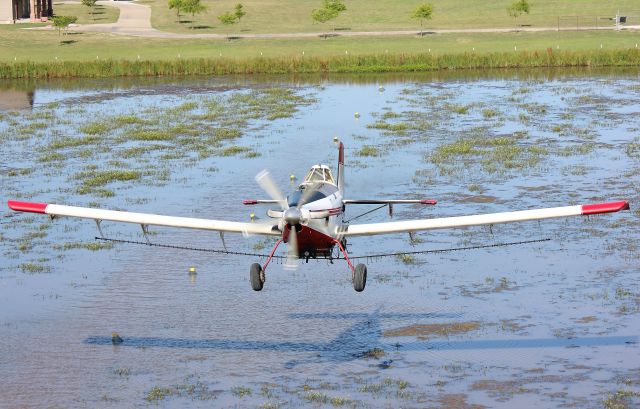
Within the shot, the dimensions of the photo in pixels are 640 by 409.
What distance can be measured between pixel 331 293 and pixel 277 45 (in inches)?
3804

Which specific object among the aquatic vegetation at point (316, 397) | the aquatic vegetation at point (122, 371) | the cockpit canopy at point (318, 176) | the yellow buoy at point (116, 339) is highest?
the cockpit canopy at point (318, 176)

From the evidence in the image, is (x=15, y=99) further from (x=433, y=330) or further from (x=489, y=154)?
(x=433, y=330)

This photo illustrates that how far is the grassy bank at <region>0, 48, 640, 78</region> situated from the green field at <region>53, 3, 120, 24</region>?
46.8m

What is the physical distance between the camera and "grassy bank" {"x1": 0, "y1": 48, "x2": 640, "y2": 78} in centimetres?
11700

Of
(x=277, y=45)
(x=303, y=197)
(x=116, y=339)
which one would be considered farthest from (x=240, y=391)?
(x=277, y=45)

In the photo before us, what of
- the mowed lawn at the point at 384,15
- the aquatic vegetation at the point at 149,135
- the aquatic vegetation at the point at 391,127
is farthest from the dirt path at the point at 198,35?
the aquatic vegetation at the point at 149,135

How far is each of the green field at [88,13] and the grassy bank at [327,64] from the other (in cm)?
4677

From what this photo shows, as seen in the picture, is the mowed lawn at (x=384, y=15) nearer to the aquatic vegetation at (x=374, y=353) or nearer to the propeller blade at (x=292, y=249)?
the aquatic vegetation at (x=374, y=353)

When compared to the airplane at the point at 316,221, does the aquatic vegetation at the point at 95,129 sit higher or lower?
lower

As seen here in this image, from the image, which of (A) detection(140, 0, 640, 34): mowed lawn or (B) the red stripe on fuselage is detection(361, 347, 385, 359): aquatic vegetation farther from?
(A) detection(140, 0, 640, 34): mowed lawn

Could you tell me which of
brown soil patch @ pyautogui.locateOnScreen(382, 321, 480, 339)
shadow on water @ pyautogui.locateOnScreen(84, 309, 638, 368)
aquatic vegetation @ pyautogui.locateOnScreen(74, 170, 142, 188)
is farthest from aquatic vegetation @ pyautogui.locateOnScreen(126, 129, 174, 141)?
brown soil patch @ pyautogui.locateOnScreen(382, 321, 480, 339)

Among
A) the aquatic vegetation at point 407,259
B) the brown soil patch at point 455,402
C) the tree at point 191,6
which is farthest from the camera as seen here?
the tree at point 191,6

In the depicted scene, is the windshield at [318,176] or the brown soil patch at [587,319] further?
the brown soil patch at [587,319]

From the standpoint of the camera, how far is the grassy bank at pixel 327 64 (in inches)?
4606
